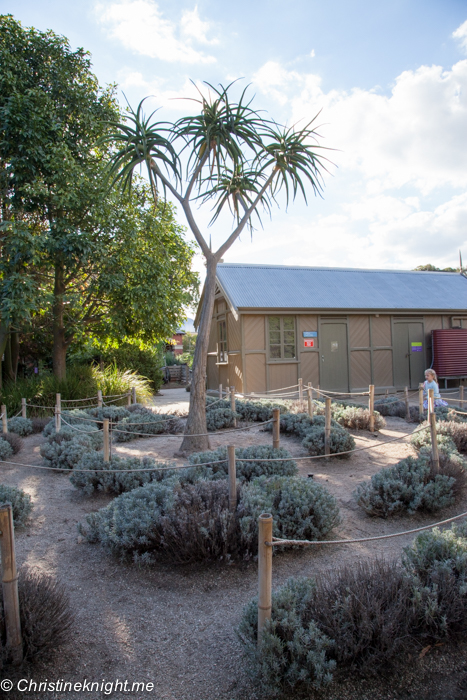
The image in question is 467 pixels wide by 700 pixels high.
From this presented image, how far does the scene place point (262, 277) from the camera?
53.1ft

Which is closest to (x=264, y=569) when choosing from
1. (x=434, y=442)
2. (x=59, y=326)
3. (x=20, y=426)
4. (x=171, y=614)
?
(x=171, y=614)

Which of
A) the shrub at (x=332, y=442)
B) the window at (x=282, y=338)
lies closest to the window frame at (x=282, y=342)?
the window at (x=282, y=338)

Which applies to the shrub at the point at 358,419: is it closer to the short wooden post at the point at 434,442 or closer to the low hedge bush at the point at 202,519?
the short wooden post at the point at 434,442

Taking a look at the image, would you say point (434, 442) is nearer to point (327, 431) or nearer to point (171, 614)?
point (327, 431)

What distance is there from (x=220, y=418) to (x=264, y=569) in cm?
742

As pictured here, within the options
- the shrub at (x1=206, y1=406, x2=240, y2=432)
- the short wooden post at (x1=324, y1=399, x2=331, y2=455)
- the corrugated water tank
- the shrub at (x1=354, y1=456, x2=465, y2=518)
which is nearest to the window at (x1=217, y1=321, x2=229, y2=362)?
the shrub at (x1=206, y1=406, x2=240, y2=432)

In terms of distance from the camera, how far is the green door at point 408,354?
1627cm

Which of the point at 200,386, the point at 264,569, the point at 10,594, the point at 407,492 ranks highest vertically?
the point at 200,386

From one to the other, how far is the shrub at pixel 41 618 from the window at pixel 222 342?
13.1 m

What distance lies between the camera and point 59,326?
1276cm

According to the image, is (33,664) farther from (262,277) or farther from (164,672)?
(262,277)

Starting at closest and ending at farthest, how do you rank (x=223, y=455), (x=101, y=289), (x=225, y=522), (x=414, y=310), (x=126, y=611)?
(x=126, y=611) < (x=225, y=522) < (x=223, y=455) < (x=101, y=289) < (x=414, y=310)

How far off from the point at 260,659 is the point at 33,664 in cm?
130

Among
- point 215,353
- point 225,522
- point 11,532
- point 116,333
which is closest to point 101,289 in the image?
point 116,333
